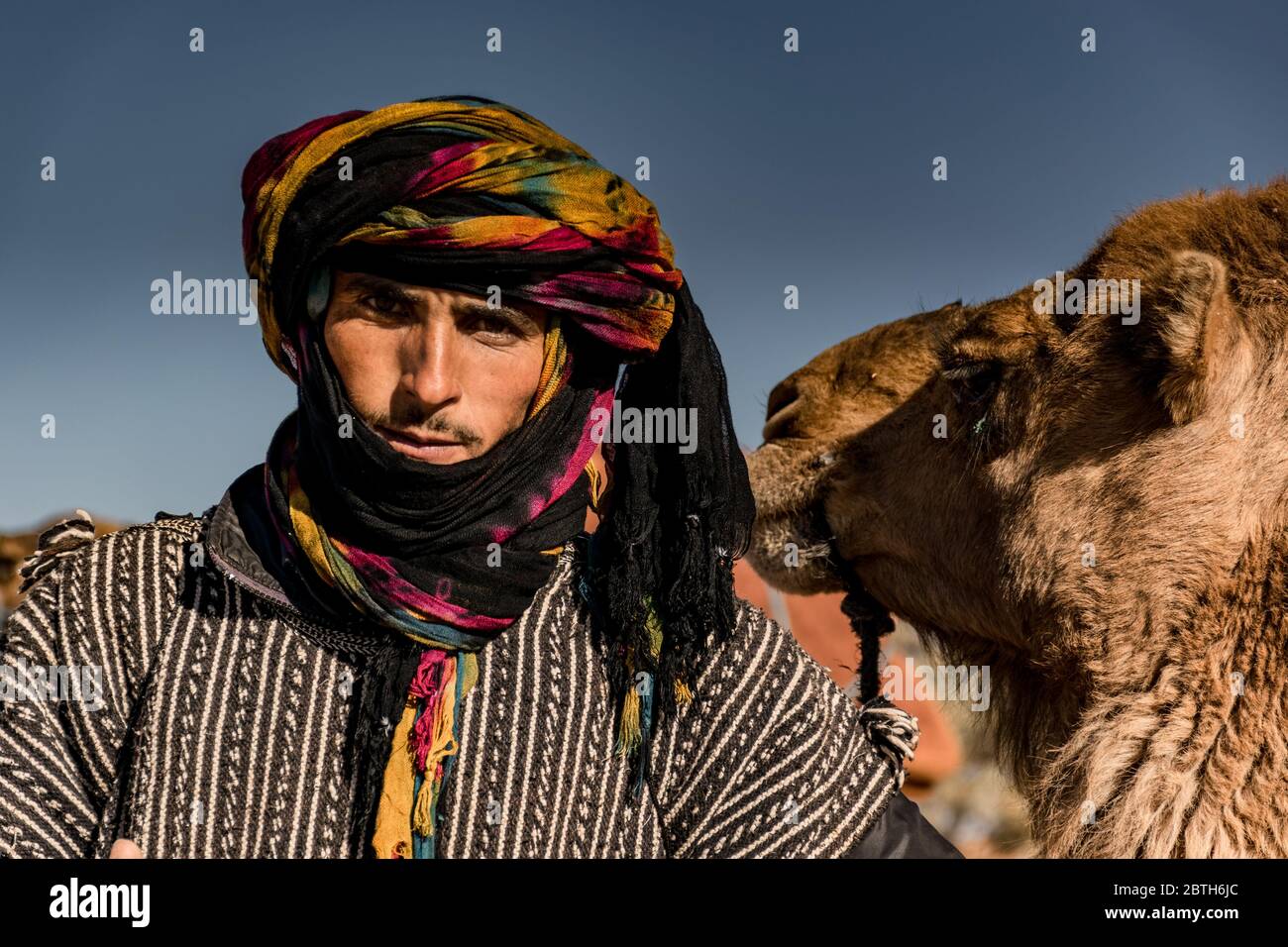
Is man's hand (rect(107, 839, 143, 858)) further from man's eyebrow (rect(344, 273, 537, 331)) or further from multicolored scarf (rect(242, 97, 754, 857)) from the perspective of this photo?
man's eyebrow (rect(344, 273, 537, 331))

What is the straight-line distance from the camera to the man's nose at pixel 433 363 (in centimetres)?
235

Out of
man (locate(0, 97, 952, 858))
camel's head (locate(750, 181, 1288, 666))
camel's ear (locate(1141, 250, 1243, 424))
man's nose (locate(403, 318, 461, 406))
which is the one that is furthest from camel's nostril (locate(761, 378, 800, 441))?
man's nose (locate(403, 318, 461, 406))

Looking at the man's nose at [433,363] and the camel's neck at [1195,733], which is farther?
the camel's neck at [1195,733]

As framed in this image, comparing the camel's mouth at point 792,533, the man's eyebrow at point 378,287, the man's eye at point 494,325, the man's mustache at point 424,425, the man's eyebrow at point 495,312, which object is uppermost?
the man's eyebrow at point 378,287

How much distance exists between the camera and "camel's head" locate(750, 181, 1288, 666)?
3021 millimetres

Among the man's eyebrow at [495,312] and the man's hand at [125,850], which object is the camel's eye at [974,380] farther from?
the man's hand at [125,850]

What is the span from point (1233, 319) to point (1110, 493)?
0.50 metres

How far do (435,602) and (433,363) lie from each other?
17.8 inches

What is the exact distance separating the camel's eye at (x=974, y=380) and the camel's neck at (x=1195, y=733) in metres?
0.82

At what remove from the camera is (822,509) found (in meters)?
3.93

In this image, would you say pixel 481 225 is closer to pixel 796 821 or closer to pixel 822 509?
pixel 796 821

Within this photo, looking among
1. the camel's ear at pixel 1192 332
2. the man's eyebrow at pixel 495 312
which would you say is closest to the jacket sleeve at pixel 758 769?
the man's eyebrow at pixel 495 312
